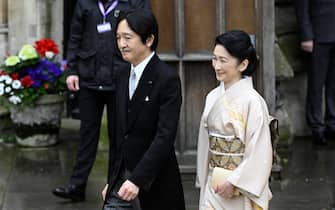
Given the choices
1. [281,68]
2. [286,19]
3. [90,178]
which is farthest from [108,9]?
[286,19]

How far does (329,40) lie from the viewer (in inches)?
371

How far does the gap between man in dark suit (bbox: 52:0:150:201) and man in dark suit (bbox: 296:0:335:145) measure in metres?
2.39

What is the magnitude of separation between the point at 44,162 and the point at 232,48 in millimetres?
3827

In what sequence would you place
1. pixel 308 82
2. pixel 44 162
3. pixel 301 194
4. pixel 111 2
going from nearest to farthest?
pixel 111 2 → pixel 301 194 → pixel 44 162 → pixel 308 82

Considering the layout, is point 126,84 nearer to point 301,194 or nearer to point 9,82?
point 301,194

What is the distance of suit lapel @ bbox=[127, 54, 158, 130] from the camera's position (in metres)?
5.46

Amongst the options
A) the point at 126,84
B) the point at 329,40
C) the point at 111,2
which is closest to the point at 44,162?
the point at 111,2

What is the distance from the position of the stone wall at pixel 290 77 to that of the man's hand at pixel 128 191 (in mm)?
4147

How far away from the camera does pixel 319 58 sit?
9500 millimetres

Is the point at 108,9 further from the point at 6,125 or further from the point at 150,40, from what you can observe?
the point at 6,125

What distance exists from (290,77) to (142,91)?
4000 mm

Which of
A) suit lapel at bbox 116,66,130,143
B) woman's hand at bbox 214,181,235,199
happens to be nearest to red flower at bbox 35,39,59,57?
suit lapel at bbox 116,66,130,143

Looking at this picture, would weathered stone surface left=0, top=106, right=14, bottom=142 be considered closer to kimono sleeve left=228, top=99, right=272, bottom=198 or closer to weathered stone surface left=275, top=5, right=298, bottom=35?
weathered stone surface left=275, top=5, right=298, bottom=35

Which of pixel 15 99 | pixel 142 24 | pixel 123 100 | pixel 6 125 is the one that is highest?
pixel 142 24
